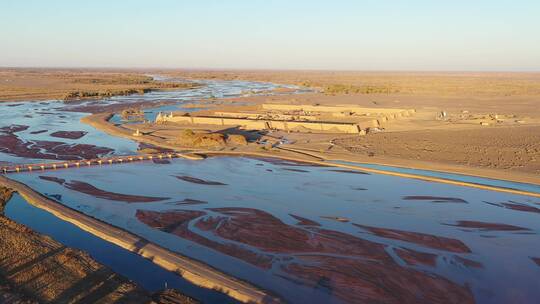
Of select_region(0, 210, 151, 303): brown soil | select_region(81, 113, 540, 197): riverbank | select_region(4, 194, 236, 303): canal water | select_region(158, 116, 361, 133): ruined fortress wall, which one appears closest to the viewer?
select_region(0, 210, 151, 303): brown soil

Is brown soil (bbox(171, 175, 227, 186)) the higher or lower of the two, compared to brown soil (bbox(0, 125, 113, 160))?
higher

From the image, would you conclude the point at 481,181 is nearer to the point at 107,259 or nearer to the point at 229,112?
the point at 107,259

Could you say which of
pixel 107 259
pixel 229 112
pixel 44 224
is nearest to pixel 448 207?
pixel 107 259

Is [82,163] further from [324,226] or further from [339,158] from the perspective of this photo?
[324,226]

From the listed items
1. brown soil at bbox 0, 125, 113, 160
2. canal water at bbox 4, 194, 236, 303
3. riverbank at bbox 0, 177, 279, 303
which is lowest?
brown soil at bbox 0, 125, 113, 160

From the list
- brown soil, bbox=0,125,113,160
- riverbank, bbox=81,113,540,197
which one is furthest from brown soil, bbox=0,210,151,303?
riverbank, bbox=81,113,540,197

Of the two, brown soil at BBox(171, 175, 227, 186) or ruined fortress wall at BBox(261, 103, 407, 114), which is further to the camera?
ruined fortress wall at BBox(261, 103, 407, 114)

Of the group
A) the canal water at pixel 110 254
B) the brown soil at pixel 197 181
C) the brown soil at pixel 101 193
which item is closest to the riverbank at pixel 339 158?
the brown soil at pixel 197 181

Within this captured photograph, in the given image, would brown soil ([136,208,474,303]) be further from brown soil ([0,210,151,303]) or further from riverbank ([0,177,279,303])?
brown soil ([0,210,151,303])
